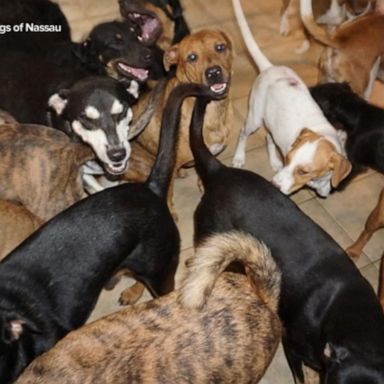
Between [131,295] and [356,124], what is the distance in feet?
6.17

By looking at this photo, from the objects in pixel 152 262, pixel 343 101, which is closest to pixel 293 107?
pixel 343 101

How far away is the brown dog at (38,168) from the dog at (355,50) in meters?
2.07

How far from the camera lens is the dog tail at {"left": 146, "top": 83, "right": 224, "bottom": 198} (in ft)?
8.87

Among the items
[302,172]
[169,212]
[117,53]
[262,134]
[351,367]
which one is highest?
[117,53]

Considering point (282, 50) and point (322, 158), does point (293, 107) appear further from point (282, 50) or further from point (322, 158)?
point (282, 50)

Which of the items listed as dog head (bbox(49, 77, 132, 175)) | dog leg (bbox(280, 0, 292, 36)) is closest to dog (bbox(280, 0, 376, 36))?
dog leg (bbox(280, 0, 292, 36))

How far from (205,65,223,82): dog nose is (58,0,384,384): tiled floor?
91cm

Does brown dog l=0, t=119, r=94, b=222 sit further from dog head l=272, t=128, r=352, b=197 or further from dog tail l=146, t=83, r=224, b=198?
dog head l=272, t=128, r=352, b=197

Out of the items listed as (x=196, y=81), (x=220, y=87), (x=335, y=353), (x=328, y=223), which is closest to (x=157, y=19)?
(x=196, y=81)

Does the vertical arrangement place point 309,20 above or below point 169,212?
above

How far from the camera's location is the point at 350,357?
7.32 ft

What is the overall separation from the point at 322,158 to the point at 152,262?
129 centimetres

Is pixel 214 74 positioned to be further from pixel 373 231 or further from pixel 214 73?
pixel 373 231

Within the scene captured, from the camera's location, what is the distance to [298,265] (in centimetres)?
273
